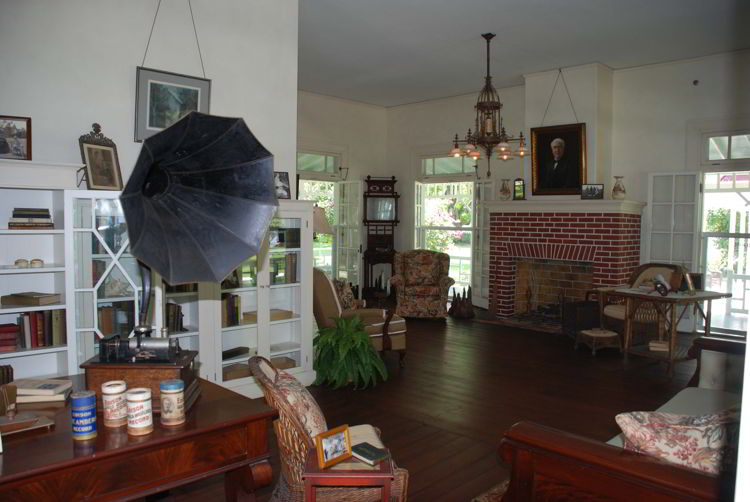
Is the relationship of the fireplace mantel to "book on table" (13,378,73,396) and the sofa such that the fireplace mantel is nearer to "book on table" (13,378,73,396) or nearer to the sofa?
the sofa

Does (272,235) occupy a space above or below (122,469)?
above

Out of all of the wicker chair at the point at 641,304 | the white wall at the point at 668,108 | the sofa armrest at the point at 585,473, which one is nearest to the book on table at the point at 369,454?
the sofa armrest at the point at 585,473

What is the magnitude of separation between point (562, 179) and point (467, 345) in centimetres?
272

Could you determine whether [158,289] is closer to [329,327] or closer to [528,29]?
[329,327]

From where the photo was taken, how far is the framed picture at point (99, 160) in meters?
3.51

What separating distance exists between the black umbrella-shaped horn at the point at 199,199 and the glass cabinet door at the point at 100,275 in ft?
5.22

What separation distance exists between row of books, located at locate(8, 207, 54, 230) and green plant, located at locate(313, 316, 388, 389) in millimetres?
2317

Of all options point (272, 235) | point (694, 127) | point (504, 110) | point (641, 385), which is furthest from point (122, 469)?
point (504, 110)

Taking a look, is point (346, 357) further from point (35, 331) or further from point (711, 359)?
point (711, 359)

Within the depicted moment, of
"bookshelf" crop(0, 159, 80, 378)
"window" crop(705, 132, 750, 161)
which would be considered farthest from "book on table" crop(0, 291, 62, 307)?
"window" crop(705, 132, 750, 161)

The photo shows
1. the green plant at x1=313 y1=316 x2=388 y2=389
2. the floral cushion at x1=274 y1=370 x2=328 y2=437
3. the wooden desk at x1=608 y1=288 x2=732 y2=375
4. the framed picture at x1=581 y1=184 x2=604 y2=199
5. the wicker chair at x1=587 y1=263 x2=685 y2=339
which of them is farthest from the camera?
the framed picture at x1=581 y1=184 x2=604 y2=199

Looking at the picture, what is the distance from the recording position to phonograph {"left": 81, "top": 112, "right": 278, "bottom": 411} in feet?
6.25

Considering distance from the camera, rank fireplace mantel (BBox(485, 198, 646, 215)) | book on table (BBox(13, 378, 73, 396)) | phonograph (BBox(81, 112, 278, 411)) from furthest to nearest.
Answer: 1. fireplace mantel (BBox(485, 198, 646, 215))
2. book on table (BBox(13, 378, 73, 396))
3. phonograph (BBox(81, 112, 278, 411))

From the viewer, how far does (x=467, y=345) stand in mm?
6363
